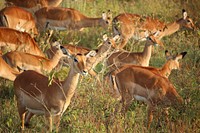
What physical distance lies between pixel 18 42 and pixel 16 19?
1763 millimetres

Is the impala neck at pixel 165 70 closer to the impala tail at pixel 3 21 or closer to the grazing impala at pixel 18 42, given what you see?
the grazing impala at pixel 18 42

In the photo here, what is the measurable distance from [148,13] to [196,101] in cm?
604

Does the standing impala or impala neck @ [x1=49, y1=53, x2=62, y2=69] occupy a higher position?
the standing impala

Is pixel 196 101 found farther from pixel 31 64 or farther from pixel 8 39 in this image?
pixel 8 39

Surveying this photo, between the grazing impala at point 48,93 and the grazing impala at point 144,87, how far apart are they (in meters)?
1.03

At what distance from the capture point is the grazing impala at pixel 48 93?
5.80 meters

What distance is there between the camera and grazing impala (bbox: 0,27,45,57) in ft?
28.6

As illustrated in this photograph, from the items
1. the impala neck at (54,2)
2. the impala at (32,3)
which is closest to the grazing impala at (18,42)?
the impala at (32,3)

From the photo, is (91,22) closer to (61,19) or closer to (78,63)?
(61,19)

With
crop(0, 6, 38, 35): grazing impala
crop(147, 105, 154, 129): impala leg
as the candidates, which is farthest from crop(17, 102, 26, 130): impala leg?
crop(0, 6, 38, 35): grazing impala

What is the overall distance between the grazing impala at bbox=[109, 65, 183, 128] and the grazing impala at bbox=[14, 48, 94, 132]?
1025 mm

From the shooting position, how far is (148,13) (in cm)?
1214

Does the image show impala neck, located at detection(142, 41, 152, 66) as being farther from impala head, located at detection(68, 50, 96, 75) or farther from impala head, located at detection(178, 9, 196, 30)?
impala head, located at detection(68, 50, 96, 75)

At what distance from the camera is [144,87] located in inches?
271
